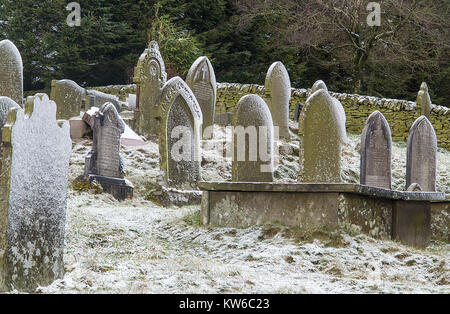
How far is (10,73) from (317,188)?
6953 mm

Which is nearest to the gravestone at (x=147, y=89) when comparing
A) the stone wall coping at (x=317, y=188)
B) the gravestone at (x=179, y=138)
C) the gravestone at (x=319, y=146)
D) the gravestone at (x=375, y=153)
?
the gravestone at (x=179, y=138)

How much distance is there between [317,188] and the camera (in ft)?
21.1

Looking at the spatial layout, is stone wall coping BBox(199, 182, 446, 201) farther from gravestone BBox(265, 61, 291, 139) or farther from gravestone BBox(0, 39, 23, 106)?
gravestone BBox(265, 61, 291, 139)

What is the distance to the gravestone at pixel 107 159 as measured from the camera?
8961 mm

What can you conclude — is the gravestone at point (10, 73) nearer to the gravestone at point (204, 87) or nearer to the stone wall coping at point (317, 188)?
the gravestone at point (204, 87)

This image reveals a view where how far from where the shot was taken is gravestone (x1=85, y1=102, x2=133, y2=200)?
896 centimetres

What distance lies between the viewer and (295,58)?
964 inches

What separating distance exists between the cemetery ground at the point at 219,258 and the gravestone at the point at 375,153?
1.33 meters

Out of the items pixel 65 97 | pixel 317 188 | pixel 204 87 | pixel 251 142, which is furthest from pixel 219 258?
pixel 65 97

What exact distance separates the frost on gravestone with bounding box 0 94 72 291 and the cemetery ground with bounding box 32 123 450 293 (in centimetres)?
22

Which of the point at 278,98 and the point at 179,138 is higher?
the point at 278,98

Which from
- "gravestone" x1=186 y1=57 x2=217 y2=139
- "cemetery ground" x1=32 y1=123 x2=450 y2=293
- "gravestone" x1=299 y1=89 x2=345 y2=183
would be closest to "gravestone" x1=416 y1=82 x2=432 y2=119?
"gravestone" x1=186 y1=57 x2=217 y2=139

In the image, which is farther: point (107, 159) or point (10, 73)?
point (10, 73)

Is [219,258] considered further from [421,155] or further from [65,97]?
[65,97]
